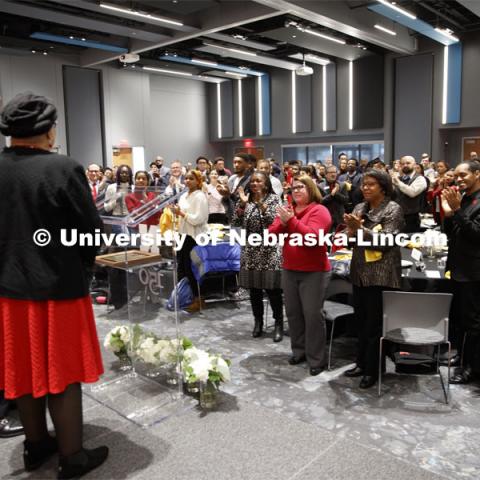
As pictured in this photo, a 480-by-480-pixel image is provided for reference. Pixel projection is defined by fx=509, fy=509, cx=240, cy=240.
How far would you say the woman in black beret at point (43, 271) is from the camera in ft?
6.68

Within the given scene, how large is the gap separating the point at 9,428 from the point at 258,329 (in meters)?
2.23

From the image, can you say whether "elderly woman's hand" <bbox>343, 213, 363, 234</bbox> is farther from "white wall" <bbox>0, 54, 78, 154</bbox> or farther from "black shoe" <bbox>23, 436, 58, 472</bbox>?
"white wall" <bbox>0, 54, 78, 154</bbox>

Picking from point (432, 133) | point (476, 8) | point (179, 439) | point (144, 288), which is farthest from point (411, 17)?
point (179, 439)

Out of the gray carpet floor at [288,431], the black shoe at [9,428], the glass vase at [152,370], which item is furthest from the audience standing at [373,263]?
the black shoe at [9,428]

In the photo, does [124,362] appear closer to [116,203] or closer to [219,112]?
[116,203]

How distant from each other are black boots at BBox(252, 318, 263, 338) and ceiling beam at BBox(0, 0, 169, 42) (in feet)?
24.4

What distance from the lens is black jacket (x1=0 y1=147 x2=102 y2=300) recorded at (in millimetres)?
2027

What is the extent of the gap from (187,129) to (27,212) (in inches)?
631

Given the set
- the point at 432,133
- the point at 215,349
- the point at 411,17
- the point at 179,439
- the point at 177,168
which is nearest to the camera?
the point at 179,439

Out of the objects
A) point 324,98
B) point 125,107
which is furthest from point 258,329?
point 125,107

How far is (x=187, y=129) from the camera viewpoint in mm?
17594

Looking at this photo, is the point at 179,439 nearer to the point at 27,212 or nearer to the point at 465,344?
the point at 27,212

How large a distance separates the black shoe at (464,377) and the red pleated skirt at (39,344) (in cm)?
251

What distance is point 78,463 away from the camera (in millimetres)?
2256
